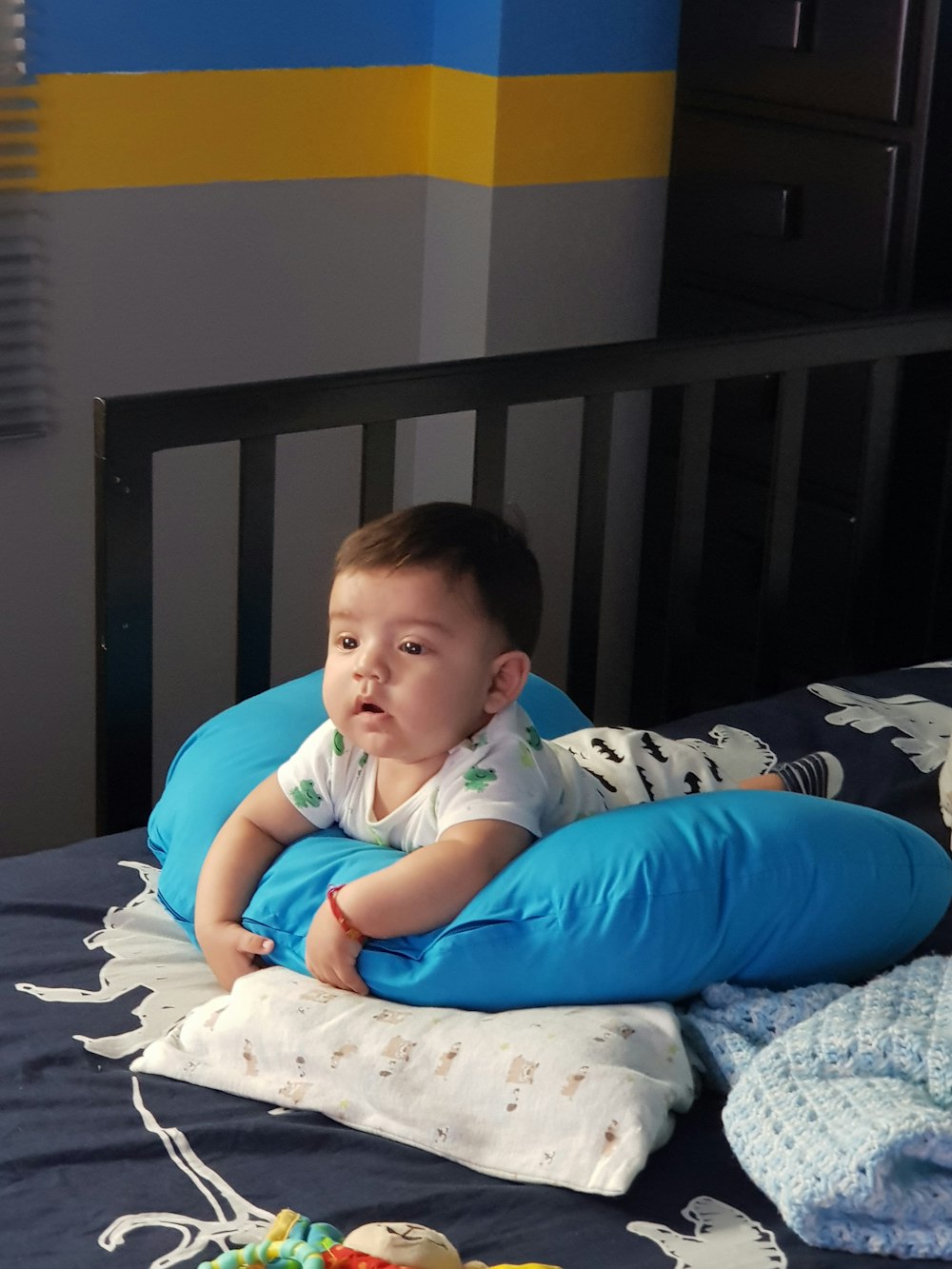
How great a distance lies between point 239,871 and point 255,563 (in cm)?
40

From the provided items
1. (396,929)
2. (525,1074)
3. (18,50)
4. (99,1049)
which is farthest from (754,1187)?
(18,50)

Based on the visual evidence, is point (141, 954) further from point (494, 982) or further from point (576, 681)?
point (576, 681)

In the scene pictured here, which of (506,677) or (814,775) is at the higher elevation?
(506,677)

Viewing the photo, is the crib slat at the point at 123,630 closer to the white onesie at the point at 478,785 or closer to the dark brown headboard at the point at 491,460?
the dark brown headboard at the point at 491,460

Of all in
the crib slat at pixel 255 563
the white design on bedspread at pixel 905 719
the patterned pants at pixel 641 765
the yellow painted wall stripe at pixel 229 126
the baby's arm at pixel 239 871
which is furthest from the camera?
the yellow painted wall stripe at pixel 229 126

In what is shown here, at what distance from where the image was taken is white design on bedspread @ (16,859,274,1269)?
0.93 metres

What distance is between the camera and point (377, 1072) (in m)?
1.04

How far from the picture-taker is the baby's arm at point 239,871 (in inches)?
47.2

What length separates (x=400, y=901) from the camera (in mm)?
1126

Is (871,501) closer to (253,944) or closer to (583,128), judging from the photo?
(583,128)

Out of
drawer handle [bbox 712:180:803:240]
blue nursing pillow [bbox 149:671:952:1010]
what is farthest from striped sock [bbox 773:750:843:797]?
drawer handle [bbox 712:180:803:240]

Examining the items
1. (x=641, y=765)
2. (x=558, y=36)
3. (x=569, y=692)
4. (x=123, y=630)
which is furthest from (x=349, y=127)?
(x=641, y=765)

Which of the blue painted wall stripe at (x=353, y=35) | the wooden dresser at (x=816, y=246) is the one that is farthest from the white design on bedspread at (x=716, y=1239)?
the blue painted wall stripe at (x=353, y=35)

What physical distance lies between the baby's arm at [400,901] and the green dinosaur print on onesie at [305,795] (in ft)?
0.39
